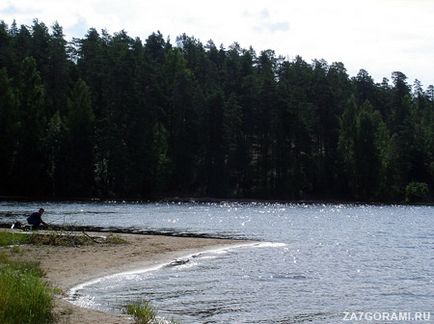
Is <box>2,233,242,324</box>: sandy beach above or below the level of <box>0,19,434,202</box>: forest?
below

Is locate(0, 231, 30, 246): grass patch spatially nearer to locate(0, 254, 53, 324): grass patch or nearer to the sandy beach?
the sandy beach

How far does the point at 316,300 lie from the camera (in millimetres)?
22859

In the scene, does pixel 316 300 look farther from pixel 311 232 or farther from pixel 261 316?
pixel 311 232

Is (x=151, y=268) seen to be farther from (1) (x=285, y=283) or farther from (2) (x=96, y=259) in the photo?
(1) (x=285, y=283)

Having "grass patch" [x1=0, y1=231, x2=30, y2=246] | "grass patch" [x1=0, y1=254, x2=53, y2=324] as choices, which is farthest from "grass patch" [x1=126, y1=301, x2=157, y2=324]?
"grass patch" [x1=0, y1=231, x2=30, y2=246]

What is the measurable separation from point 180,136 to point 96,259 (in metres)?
95.3

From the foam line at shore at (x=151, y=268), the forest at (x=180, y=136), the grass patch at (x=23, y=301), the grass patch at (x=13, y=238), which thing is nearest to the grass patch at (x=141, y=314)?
the foam line at shore at (x=151, y=268)

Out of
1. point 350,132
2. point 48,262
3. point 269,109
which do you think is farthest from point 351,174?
point 48,262

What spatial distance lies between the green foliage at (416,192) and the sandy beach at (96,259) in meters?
88.2

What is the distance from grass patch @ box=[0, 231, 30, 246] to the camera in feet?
105

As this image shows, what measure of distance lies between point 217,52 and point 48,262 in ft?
546

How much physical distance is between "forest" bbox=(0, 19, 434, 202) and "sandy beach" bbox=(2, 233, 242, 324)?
7124 cm

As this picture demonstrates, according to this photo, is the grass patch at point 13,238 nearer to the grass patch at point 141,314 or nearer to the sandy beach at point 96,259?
the sandy beach at point 96,259

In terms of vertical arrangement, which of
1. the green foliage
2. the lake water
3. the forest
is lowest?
the lake water
